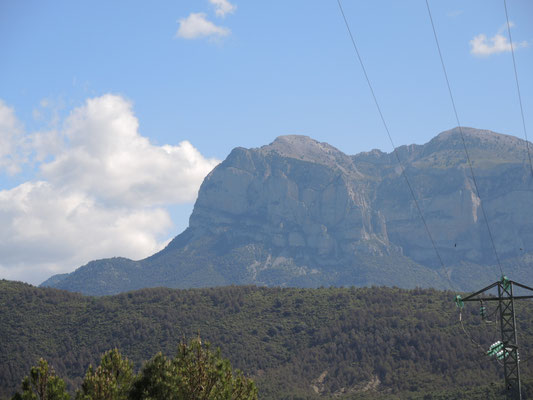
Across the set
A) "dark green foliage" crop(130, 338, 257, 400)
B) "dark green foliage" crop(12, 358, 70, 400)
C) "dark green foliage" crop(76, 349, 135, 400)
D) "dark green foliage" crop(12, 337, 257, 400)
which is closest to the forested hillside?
"dark green foliage" crop(130, 338, 257, 400)

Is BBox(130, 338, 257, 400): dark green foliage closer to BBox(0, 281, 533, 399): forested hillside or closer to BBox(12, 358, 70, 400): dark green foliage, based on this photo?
BBox(12, 358, 70, 400): dark green foliage

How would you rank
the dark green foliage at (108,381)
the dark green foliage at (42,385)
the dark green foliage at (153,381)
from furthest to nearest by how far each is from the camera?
1. the dark green foliage at (108,381)
2. the dark green foliage at (153,381)
3. the dark green foliage at (42,385)

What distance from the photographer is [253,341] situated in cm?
19700

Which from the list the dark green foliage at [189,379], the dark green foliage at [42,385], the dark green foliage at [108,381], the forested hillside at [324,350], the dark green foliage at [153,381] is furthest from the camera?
the forested hillside at [324,350]

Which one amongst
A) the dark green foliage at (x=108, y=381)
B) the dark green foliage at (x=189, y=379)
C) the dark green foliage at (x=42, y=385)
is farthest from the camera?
the dark green foliage at (x=189, y=379)

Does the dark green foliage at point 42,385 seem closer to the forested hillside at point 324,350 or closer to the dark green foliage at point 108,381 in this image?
the dark green foliage at point 108,381

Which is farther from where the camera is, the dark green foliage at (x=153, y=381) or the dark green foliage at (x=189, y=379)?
the dark green foliage at (x=189, y=379)

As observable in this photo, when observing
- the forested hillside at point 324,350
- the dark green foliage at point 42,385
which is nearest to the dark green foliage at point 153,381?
the dark green foliage at point 42,385

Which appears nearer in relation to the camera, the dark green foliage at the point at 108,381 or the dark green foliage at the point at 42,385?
the dark green foliage at the point at 42,385

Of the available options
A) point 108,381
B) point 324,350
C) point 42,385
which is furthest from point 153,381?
point 324,350

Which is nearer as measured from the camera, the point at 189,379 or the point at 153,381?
the point at 153,381

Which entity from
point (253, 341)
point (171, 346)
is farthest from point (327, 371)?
point (171, 346)

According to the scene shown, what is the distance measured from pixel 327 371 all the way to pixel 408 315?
107 ft

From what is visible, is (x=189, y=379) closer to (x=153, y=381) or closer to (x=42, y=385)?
(x=153, y=381)
